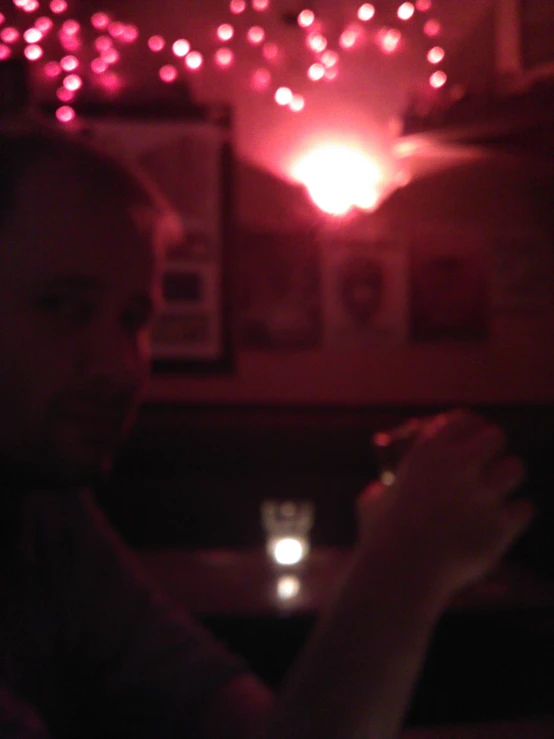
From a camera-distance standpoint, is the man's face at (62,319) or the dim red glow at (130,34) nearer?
the man's face at (62,319)

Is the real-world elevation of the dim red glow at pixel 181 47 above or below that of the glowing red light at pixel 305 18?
below

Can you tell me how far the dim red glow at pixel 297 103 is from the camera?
2.09 metres

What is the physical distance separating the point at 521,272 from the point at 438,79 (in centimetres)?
53

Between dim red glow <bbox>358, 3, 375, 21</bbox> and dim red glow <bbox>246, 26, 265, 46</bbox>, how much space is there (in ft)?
0.79

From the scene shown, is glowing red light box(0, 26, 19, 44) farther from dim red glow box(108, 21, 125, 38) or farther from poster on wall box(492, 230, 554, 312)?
poster on wall box(492, 230, 554, 312)

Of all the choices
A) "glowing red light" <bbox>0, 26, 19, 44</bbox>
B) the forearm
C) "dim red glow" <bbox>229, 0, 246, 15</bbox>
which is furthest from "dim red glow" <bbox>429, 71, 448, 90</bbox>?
the forearm

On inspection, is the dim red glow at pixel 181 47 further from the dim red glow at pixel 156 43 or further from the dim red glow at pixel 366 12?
the dim red glow at pixel 366 12

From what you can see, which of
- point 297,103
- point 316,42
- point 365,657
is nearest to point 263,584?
point 365,657

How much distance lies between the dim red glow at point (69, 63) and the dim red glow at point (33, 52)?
2.2 inches

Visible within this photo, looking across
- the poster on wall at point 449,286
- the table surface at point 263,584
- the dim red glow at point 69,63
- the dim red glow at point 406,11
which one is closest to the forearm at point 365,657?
the table surface at point 263,584

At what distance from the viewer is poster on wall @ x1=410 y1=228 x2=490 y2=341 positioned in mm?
2104

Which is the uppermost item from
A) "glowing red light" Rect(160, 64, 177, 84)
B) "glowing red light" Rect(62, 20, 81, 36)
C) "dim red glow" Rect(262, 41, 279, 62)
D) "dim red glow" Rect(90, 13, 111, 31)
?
"dim red glow" Rect(90, 13, 111, 31)

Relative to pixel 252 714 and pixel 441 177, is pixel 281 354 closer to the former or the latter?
pixel 441 177

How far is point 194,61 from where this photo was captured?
2053 mm
